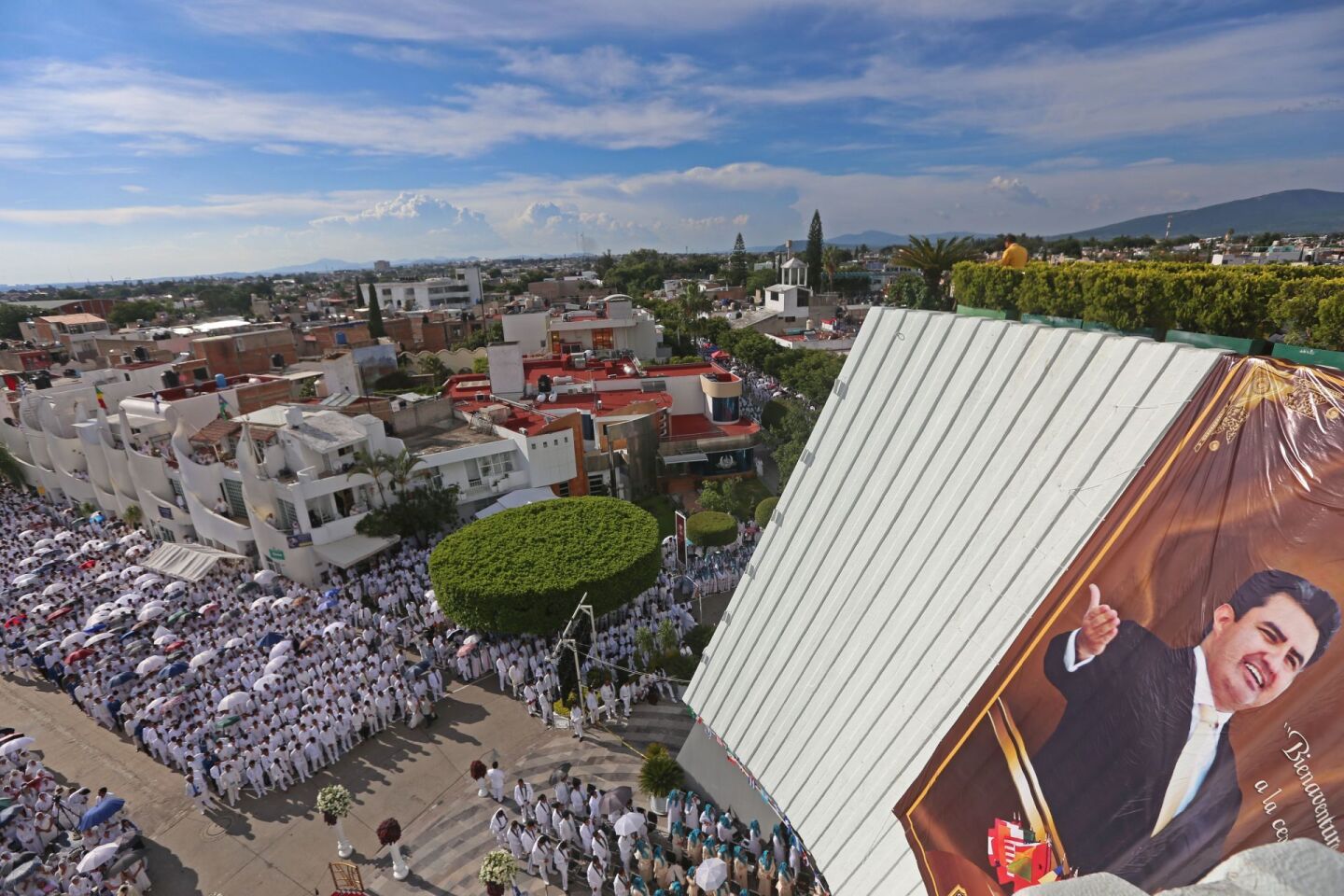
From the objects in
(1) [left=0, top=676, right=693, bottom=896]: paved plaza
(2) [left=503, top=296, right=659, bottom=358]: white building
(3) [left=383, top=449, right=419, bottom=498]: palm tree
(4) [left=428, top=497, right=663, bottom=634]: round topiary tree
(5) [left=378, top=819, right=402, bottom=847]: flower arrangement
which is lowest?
(1) [left=0, top=676, right=693, bottom=896]: paved plaza

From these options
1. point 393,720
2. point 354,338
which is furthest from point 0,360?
point 393,720

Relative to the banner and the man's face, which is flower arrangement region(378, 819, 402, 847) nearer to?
the banner

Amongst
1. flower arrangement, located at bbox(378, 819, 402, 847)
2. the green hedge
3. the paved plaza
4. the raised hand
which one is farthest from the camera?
the paved plaza

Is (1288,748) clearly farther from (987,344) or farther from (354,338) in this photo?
(354,338)

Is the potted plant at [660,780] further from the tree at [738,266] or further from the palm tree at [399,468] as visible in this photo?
the tree at [738,266]

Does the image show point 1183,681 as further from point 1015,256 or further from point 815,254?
point 815,254

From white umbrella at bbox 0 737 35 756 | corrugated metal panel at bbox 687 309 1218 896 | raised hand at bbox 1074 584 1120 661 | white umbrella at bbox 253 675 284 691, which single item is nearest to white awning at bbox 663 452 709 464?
white umbrella at bbox 253 675 284 691

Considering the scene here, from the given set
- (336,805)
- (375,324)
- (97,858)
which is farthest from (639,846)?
(375,324)
